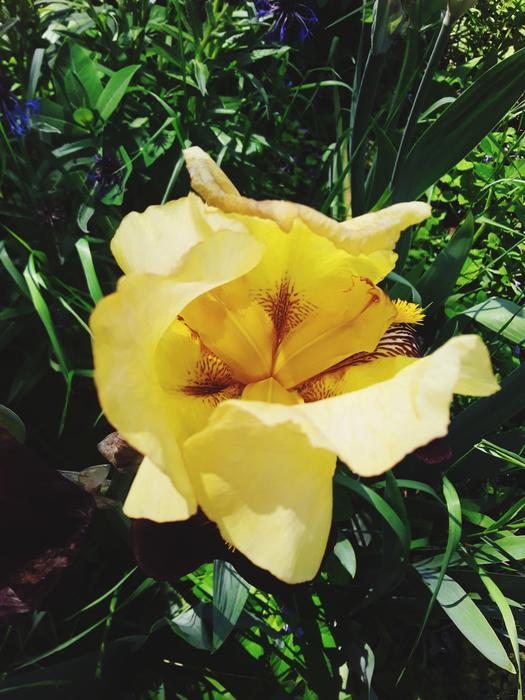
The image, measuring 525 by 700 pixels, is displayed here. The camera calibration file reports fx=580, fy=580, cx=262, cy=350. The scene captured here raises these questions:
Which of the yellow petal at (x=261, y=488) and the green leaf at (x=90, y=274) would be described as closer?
the yellow petal at (x=261, y=488)

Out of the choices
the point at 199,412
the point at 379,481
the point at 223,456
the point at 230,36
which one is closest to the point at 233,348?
the point at 199,412

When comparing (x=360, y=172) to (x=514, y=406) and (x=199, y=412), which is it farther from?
(x=199, y=412)

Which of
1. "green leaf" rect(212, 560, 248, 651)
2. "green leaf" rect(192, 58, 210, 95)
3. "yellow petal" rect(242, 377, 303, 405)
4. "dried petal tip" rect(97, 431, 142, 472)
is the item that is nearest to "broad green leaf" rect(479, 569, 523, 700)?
"green leaf" rect(212, 560, 248, 651)

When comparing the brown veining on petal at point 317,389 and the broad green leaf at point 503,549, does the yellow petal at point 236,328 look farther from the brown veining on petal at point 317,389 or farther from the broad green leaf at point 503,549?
the broad green leaf at point 503,549

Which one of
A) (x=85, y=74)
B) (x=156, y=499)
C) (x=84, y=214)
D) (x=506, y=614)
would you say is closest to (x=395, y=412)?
(x=156, y=499)

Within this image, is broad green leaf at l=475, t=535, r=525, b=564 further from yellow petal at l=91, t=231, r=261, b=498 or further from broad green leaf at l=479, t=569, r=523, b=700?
yellow petal at l=91, t=231, r=261, b=498

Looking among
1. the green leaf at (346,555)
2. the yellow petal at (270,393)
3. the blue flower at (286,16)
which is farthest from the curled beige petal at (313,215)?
the blue flower at (286,16)

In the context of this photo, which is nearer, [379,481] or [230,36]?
[379,481]
